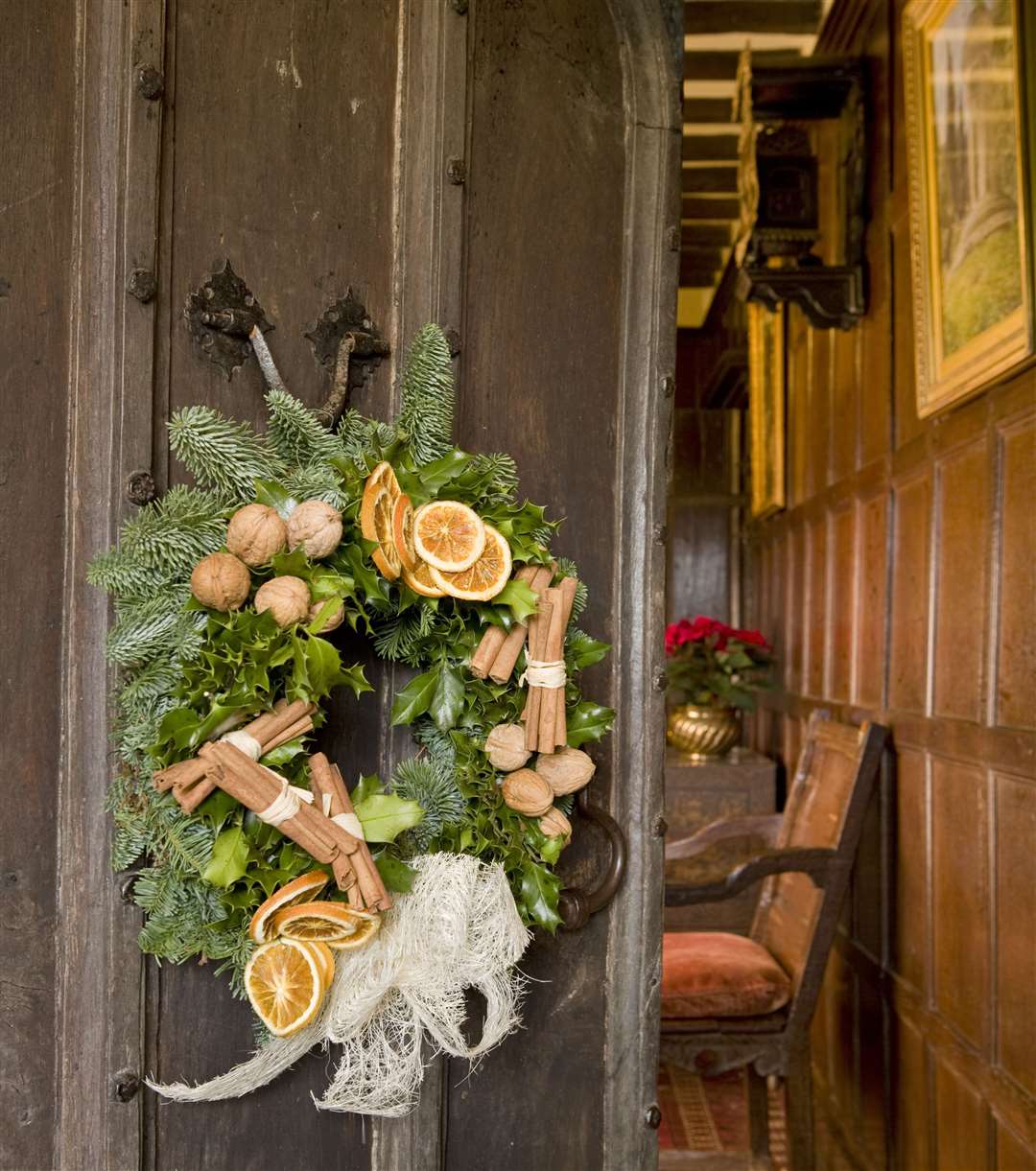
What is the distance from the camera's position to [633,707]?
1.34m

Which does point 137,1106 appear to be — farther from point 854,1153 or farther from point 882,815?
point 854,1153

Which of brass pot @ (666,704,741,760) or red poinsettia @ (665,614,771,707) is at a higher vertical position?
red poinsettia @ (665,614,771,707)

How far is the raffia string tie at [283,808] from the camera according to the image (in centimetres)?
92

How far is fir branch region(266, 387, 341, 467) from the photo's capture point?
1.07 metres

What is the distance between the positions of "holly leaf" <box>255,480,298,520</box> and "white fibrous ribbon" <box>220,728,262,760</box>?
8.1 inches

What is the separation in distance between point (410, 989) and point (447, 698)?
0.27m

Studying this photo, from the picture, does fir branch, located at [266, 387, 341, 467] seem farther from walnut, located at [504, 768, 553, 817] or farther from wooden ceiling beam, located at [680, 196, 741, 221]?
wooden ceiling beam, located at [680, 196, 741, 221]

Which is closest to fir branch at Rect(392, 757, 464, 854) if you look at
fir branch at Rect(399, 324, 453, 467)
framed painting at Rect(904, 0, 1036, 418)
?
fir branch at Rect(399, 324, 453, 467)

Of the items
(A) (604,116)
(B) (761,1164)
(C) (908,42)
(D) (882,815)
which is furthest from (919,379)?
(B) (761,1164)

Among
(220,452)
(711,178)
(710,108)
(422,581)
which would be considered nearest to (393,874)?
(422,581)

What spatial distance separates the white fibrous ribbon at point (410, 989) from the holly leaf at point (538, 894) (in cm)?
3

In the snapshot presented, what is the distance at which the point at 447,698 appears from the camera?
1.10 meters

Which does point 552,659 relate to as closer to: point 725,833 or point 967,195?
point 967,195

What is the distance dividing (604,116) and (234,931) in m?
1.02
